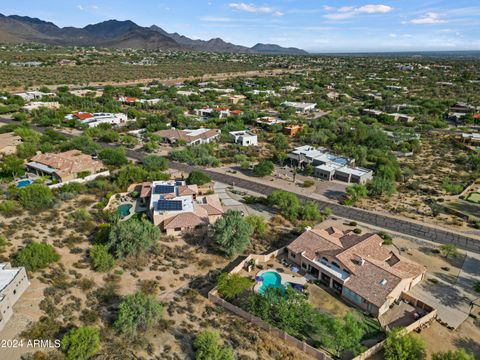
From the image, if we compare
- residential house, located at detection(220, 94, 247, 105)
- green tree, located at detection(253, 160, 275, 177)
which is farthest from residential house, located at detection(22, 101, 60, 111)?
green tree, located at detection(253, 160, 275, 177)

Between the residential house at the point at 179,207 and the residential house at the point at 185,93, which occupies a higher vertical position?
the residential house at the point at 185,93

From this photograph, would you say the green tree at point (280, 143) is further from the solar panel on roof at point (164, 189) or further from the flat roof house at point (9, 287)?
the flat roof house at point (9, 287)

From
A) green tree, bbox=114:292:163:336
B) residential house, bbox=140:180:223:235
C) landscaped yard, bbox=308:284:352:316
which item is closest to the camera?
green tree, bbox=114:292:163:336

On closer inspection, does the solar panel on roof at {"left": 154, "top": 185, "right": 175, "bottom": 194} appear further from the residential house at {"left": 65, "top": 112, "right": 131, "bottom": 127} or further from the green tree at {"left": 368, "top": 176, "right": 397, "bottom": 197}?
the residential house at {"left": 65, "top": 112, "right": 131, "bottom": 127}

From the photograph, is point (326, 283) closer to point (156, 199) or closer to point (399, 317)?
point (399, 317)

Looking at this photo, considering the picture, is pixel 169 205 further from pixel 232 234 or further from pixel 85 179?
pixel 85 179

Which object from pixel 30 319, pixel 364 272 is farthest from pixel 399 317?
pixel 30 319

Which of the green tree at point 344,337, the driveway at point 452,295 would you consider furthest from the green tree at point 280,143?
the green tree at point 344,337
